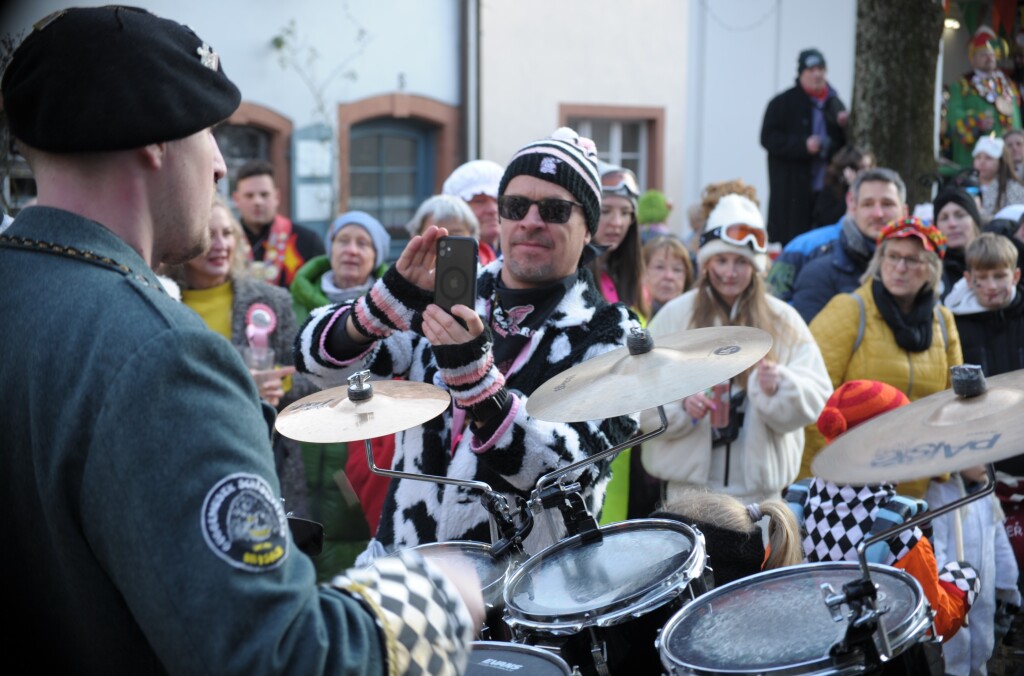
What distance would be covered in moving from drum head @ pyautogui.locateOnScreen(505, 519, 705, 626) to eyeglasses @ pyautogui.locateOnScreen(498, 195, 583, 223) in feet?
2.88

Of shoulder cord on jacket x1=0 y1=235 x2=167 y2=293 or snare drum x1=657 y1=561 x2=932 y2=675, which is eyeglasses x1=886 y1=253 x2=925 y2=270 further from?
shoulder cord on jacket x1=0 y1=235 x2=167 y2=293

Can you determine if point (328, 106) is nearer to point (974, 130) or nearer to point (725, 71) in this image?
point (725, 71)

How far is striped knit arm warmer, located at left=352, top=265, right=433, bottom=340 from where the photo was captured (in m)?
2.67

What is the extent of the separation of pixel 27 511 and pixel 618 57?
39.0ft

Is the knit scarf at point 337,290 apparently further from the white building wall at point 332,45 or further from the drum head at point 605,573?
the white building wall at point 332,45

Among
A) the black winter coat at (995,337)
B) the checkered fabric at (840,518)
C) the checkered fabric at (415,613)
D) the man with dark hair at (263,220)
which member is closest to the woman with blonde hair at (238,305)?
the man with dark hair at (263,220)

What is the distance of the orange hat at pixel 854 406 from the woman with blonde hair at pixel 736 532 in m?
0.77

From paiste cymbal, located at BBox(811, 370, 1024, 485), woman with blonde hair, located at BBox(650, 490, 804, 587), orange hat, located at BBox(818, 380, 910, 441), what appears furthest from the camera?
orange hat, located at BBox(818, 380, 910, 441)

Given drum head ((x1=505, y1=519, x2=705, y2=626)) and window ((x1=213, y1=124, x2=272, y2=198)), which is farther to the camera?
window ((x1=213, y1=124, x2=272, y2=198))

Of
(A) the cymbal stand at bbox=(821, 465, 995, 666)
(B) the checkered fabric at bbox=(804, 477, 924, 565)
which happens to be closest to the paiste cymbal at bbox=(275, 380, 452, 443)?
(A) the cymbal stand at bbox=(821, 465, 995, 666)

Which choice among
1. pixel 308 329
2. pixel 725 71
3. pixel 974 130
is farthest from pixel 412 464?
pixel 974 130

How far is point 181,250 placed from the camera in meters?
1.61

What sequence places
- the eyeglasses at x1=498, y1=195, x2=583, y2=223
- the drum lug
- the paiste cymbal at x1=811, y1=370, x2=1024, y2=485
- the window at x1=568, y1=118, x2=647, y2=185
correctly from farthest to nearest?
the window at x1=568, y1=118, x2=647, y2=185
the eyeglasses at x1=498, y1=195, x2=583, y2=223
the drum lug
the paiste cymbal at x1=811, y1=370, x2=1024, y2=485

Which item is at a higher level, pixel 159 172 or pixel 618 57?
pixel 618 57
